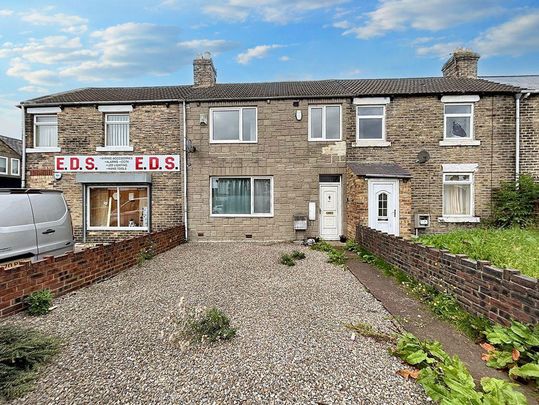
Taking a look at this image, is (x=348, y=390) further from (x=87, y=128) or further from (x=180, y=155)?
(x=87, y=128)

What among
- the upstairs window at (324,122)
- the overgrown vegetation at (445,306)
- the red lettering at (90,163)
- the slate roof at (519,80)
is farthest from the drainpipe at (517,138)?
the red lettering at (90,163)

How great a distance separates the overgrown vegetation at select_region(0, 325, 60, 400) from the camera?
8.38 ft

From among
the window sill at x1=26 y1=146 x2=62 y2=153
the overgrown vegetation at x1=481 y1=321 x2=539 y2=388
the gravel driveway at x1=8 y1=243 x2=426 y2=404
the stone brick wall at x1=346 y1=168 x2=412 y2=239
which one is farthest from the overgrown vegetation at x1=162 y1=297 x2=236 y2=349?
the window sill at x1=26 y1=146 x2=62 y2=153

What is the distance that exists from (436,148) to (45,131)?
51.8 feet

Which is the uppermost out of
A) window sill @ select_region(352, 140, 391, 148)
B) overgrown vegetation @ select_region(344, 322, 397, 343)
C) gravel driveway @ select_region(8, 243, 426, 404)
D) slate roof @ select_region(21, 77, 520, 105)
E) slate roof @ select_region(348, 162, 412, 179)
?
slate roof @ select_region(21, 77, 520, 105)

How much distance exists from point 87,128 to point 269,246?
888 cm

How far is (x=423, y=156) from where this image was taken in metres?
11.0

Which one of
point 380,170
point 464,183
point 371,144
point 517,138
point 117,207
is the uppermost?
point 517,138

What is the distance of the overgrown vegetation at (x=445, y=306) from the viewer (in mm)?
3631

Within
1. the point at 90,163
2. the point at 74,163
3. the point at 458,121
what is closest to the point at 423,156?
the point at 458,121

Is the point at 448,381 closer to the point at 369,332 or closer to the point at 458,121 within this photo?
the point at 369,332

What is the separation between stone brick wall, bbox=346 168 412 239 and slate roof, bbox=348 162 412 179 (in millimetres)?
201

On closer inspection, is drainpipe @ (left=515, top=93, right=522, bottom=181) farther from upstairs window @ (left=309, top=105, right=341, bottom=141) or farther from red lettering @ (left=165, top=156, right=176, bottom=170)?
red lettering @ (left=165, top=156, right=176, bottom=170)

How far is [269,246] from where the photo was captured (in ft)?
33.5
